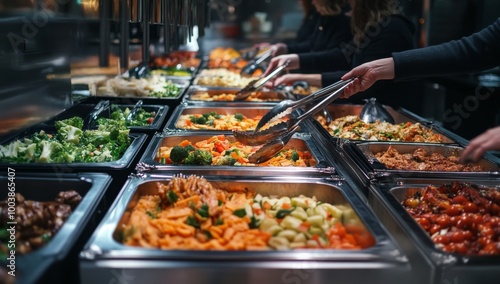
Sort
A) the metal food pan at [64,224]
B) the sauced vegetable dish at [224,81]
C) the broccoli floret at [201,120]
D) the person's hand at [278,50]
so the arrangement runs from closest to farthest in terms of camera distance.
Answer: the metal food pan at [64,224], the broccoli floret at [201,120], the sauced vegetable dish at [224,81], the person's hand at [278,50]

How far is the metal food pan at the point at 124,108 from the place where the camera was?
3.14 meters

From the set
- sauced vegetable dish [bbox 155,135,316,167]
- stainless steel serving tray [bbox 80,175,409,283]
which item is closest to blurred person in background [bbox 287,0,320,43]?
sauced vegetable dish [bbox 155,135,316,167]

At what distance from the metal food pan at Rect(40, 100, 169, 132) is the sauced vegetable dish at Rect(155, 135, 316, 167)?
12.2 inches

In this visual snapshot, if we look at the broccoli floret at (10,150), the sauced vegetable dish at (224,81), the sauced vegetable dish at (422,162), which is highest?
the broccoli floret at (10,150)

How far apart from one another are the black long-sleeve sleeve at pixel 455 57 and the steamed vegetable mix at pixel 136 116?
1740 mm

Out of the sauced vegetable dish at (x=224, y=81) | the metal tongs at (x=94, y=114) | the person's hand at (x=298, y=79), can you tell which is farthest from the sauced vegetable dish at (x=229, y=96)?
the metal tongs at (x=94, y=114)

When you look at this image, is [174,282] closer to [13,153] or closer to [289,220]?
[289,220]

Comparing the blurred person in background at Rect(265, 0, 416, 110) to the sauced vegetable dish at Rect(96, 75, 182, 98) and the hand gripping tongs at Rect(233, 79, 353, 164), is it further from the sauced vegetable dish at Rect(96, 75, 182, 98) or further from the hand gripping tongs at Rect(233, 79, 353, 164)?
the sauced vegetable dish at Rect(96, 75, 182, 98)

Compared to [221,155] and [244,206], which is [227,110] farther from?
[244,206]

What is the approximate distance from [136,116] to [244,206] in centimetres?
181

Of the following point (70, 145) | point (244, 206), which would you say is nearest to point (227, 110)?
point (70, 145)

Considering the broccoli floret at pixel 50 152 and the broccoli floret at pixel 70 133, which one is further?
the broccoli floret at pixel 70 133

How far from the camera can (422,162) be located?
8.91 feet

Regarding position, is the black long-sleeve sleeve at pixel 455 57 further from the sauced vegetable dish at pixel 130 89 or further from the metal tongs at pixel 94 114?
the sauced vegetable dish at pixel 130 89
